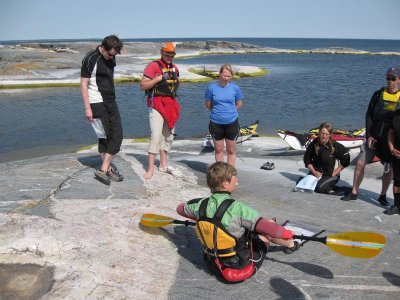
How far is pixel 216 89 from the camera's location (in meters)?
7.12

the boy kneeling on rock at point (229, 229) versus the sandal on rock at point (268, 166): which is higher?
the boy kneeling on rock at point (229, 229)

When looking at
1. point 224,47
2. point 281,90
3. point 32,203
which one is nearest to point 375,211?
point 32,203

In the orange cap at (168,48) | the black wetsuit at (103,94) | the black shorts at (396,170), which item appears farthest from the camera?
the orange cap at (168,48)

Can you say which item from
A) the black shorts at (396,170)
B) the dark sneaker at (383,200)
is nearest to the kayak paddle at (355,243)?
the black shorts at (396,170)

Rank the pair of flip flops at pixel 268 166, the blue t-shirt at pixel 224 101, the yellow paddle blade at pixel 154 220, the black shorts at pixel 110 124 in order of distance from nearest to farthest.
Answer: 1. the yellow paddle blade at pixel 154 220
2. the black shorts at pixel 110 124
3. the blue t-shirt at pixel 224 101
4. the pair of flip flops at pixel 268 166

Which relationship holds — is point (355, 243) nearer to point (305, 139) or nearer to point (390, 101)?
point (390, 101)

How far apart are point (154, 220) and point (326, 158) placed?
3423mm

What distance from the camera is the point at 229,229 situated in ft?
13.3

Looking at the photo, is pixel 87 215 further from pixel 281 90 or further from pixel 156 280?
pixel 281 90

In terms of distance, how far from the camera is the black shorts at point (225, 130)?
724cm

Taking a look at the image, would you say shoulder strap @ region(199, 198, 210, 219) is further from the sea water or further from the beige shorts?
the sea water

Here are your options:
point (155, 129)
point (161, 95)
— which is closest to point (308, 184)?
point (155, 129)

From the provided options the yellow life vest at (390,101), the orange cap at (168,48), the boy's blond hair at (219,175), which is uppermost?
the orange cap at (168,48)

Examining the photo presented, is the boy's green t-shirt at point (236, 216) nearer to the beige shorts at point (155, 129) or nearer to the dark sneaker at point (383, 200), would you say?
the beige shorts at point (155, 129)
